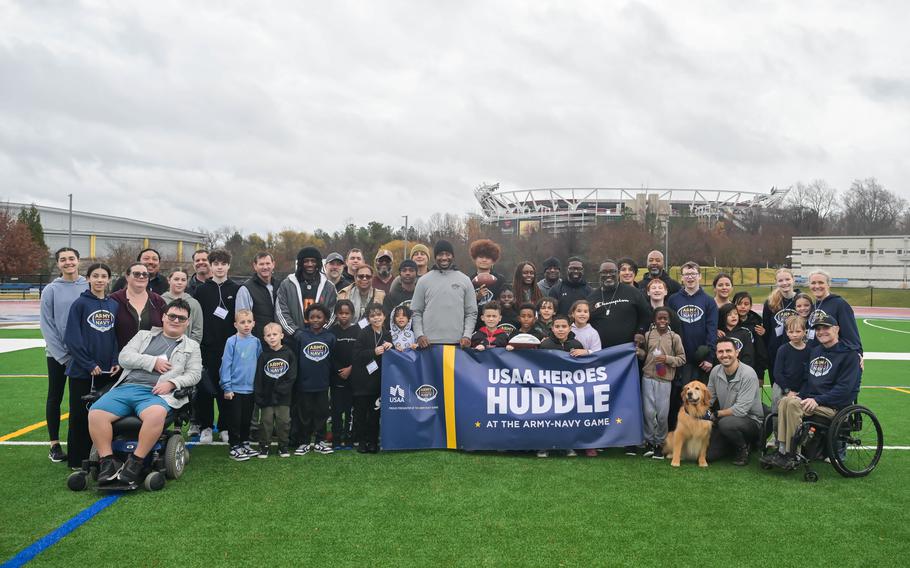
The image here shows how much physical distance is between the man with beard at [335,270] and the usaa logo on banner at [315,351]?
136 cm

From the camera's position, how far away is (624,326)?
651 cm

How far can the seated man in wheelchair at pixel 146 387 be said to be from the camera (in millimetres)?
5054

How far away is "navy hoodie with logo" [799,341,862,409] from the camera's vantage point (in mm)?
5547

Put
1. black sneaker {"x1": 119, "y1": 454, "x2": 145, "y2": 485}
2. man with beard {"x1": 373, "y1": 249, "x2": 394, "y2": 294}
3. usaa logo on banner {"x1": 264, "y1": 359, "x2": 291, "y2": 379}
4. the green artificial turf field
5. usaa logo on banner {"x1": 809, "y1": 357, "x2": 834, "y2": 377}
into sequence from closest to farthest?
the green artificial turf field → black sneaker {"x1": 119, "y1": 454, "x2": 145, "y2": 485} → usaa logo on banner {"x1": 809, "y1": 357, "x2": 834, "y2": 377} → usaa logo on banner {"x1": 264, "y1": 359, "x2": 291, "y2": 379} → man with beard {"x1": 373, "y1": 249, "x2": 394, "y2": 294}

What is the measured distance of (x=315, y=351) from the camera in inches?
246

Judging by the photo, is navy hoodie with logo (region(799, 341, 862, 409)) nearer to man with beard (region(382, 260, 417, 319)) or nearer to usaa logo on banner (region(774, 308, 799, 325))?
usaa logo on banner (region(774, 308, 799, 325))

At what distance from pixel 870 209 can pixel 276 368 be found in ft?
309

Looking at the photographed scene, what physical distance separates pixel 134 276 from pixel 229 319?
1163mm

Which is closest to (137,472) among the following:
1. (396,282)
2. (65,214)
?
(396,282)

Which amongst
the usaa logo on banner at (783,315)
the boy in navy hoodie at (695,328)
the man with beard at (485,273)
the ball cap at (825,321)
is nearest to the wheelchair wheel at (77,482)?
the man with beard at (485,273)

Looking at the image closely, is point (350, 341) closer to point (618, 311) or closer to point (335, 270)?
point (335, 270)

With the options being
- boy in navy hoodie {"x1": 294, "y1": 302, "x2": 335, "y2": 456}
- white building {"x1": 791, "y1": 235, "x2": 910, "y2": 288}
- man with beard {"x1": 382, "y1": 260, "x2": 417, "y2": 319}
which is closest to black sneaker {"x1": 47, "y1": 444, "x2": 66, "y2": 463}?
boy in navy hoodie {"x1": 294, "y1": 302, "x2": 335, "y2": 456}

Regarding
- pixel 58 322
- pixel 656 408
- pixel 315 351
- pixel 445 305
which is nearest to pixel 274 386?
pixel 315 351

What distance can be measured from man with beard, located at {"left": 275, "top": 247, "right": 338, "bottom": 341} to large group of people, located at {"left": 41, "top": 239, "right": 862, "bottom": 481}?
0.02 meters
